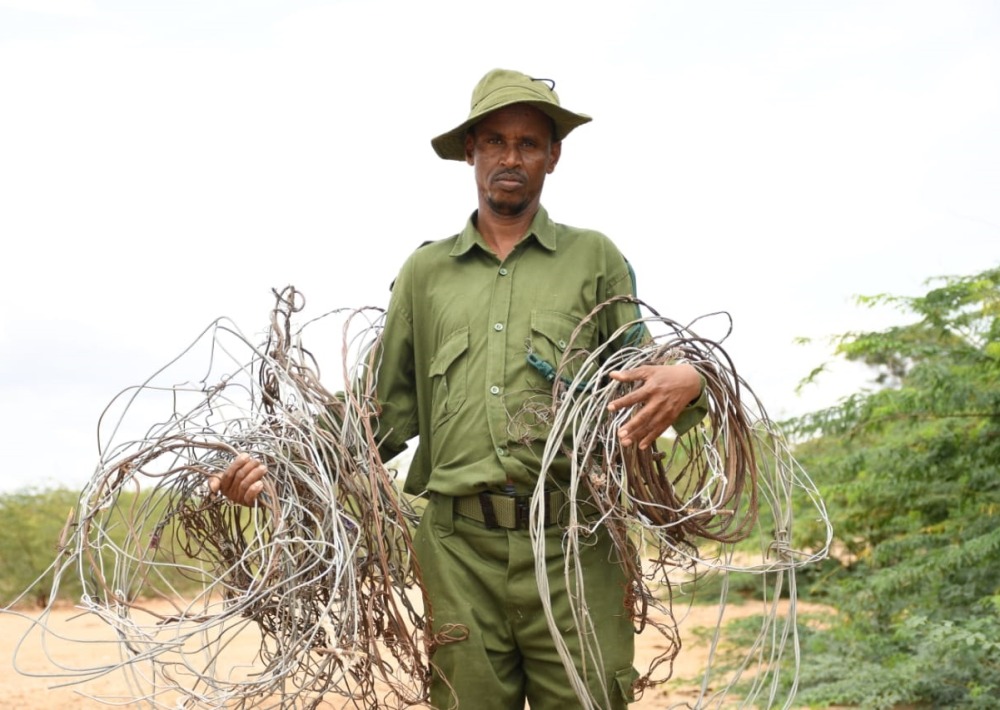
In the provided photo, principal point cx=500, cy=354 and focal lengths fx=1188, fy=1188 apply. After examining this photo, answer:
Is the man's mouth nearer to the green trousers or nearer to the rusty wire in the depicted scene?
the rusty wire

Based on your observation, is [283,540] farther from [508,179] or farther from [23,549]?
[23,549]

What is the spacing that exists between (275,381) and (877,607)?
5046 mm

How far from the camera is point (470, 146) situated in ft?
10.5

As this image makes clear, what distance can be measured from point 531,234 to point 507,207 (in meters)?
0.10

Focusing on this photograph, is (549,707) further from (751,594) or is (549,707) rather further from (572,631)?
(751,594)

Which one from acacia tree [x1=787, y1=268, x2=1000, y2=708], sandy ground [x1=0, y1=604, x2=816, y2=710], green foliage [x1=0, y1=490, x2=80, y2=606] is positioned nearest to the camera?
acacia tree [x1=787, y1=268, x2=1000, y2=708]

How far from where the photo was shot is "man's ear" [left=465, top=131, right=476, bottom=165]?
10.4ft

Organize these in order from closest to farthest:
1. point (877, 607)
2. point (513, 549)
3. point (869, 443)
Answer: point (513, 549) → point (877, 607) → point (869, 443)

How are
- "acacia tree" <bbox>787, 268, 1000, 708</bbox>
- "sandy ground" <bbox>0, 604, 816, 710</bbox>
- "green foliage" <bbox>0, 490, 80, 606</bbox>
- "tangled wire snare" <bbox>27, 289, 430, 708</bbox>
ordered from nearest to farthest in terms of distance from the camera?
"tangled wire snare" <bbox>27, 289, 430, 708</bbox> < "acacia tree" <bbox>787, 268, 1000, 708</bbox> < "sandy ground" <bbox>0, 604, 816, 710</bbox> < "green foliage" <bbox>0, 490, 80, 606</bbox>

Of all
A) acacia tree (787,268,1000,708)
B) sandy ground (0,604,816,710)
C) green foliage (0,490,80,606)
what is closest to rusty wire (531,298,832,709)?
acacia tree (787,268,1000,708)

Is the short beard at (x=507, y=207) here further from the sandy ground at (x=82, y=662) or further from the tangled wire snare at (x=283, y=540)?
the sandy ground at (x=82, y=662)

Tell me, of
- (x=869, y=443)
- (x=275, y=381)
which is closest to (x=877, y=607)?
(x=869, y=443)

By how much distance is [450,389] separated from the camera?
120 inches

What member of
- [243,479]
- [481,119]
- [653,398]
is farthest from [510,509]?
[481,119]
